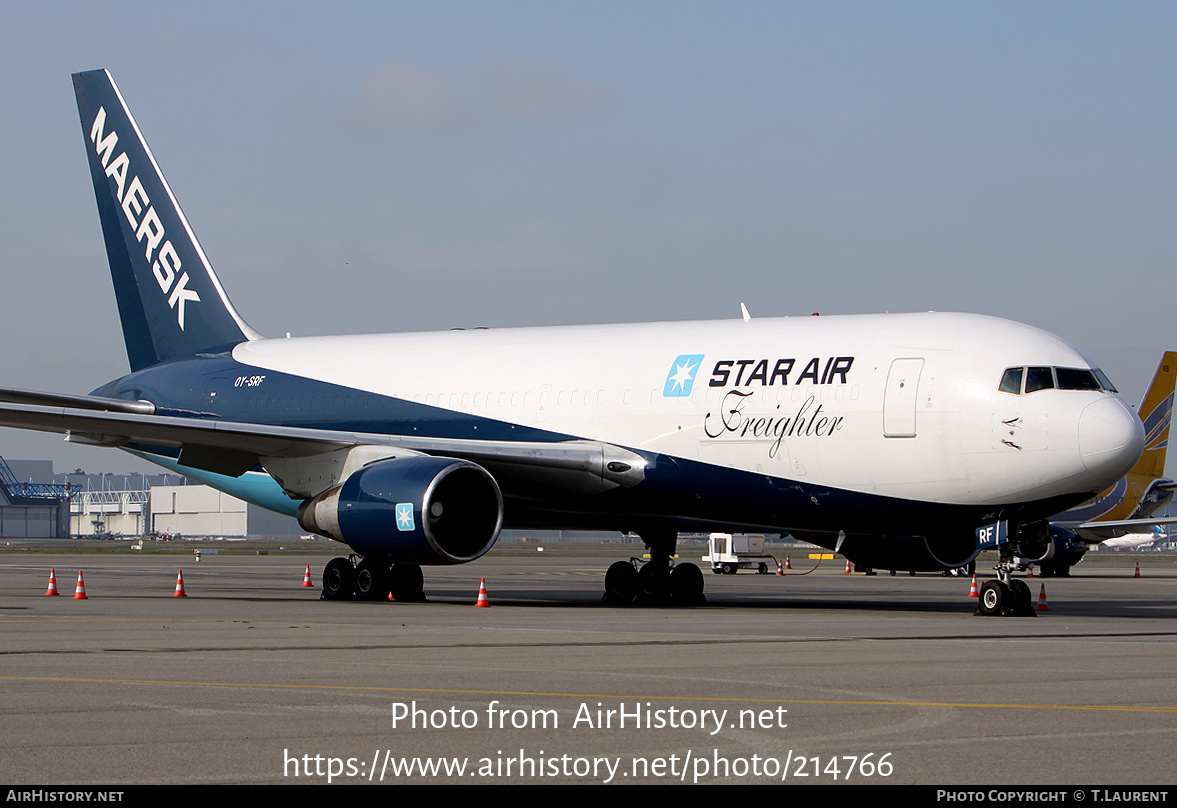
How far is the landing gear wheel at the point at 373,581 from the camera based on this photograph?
23.3 meters

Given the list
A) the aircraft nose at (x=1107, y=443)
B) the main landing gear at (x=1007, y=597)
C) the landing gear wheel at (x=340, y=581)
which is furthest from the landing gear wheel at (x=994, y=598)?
the landing gear wheel at (x=340, y=581)

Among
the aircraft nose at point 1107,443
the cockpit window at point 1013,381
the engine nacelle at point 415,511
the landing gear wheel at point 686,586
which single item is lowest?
the landing gear wheel at point 686,586

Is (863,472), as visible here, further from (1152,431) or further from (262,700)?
(1152,431)

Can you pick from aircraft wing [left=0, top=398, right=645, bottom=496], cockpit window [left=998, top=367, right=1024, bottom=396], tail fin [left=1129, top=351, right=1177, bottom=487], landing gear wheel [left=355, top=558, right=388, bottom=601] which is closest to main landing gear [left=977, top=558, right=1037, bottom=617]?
cockpit window [left=998, top=367, right=1024, bottom=396]

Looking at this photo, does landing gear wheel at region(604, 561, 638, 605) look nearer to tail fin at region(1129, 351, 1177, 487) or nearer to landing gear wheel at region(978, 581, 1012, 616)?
landing gear wheel at region(978, 581, 1012, 616)

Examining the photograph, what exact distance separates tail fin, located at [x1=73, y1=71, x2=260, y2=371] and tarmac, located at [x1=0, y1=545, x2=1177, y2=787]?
1040 cm

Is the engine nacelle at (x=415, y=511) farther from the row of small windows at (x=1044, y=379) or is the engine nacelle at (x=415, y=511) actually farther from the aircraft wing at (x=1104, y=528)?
the aircraft wing at (x=1104, y=528)

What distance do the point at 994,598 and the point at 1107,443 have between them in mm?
2626

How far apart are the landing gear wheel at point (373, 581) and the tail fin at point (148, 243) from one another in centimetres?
769

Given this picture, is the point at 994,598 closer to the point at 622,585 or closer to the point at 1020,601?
the point at 1020,601

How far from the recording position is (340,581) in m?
23.8

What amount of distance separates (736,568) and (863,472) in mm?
24830

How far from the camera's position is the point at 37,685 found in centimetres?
1026

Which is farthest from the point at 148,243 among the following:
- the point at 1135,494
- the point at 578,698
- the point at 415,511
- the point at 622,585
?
the point at 1135,494
